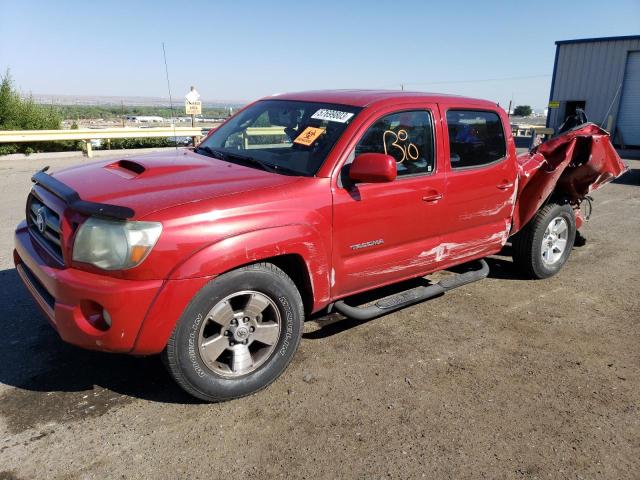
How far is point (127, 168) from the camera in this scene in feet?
11.0

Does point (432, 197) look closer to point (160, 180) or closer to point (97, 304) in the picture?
point (160, 180)

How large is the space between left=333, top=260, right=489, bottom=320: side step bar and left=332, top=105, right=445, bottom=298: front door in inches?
5.0

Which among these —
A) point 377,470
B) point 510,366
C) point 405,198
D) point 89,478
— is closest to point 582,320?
point 510,366

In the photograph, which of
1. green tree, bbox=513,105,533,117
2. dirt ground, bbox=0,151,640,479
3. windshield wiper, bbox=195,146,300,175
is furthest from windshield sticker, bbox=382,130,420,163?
green tree, bbox=513,105,533,117

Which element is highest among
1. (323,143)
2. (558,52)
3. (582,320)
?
(558,52)

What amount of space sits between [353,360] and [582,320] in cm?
219

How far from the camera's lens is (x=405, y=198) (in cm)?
359

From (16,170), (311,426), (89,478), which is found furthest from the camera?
(16,170)

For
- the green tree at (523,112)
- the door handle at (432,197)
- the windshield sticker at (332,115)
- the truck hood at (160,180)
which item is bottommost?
the green tree at (523,112)

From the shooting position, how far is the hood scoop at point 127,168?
10.4 feet

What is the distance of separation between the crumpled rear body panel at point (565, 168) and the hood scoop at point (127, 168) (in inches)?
138

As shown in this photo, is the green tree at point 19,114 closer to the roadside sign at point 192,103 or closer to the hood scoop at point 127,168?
the roadside sign at point 192,103

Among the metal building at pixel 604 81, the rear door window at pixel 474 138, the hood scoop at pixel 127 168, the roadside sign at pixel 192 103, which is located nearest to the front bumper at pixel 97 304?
the hood scoop at pixel 127 168

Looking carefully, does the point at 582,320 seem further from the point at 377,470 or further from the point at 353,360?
the point at 377,470
